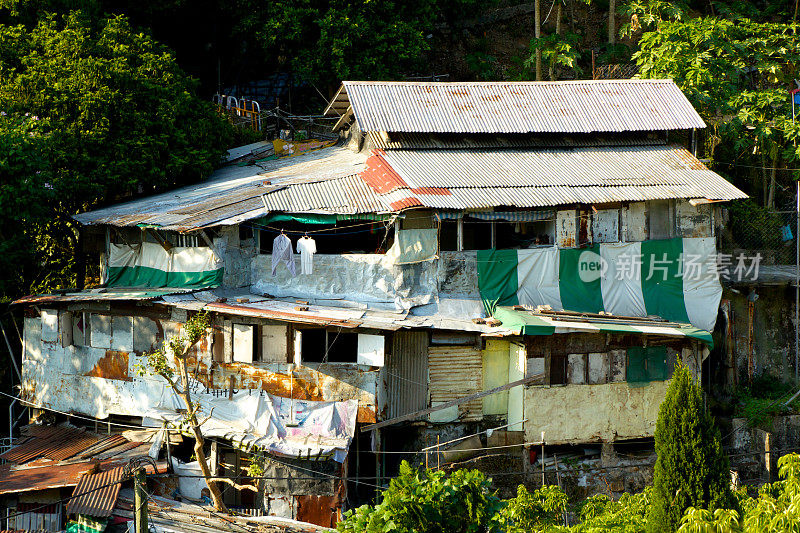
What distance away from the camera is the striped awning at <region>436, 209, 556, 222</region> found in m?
20.0

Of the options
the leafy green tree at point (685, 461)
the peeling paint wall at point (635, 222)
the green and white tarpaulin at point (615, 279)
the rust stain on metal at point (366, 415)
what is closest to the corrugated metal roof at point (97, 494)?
the rust stain on metal at point (366, 415)

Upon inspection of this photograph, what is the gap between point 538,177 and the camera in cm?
2156

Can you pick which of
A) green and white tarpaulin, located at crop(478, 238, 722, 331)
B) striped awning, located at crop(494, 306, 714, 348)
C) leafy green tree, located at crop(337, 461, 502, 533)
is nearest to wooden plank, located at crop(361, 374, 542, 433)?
striped awning, located at crop(494, 306, 714, 348)

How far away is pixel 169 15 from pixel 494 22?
41.7 ft

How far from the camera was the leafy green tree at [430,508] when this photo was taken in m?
13.5

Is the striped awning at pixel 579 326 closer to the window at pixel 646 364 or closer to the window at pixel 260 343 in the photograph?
the window at pixel 646 364

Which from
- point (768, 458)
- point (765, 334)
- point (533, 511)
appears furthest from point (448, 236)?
point (765, 334)

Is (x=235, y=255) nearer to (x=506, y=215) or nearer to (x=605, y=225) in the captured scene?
(x=506, y=215)

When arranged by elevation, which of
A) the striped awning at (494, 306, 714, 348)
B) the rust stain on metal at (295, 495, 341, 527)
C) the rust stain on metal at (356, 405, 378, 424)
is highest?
the striped awning at (494, 306, 714, 348)

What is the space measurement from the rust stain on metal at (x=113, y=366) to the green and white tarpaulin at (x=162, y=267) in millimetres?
1888

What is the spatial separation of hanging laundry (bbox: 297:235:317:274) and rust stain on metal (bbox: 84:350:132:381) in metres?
4.55

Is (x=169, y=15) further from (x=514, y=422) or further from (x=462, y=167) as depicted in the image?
(x=514, y=422)

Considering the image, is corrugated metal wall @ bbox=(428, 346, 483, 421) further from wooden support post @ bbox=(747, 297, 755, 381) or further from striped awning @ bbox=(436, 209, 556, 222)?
wooden support post @ bbox=(747, 297, 755, 381)

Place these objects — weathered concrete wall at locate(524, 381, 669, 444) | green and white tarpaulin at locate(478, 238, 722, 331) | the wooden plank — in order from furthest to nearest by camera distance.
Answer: green and white tarpaulin at locate(478, 238, 722, 331) → weathered concrete wall at locate(524, 381, 669, 444) → the wooden plank
